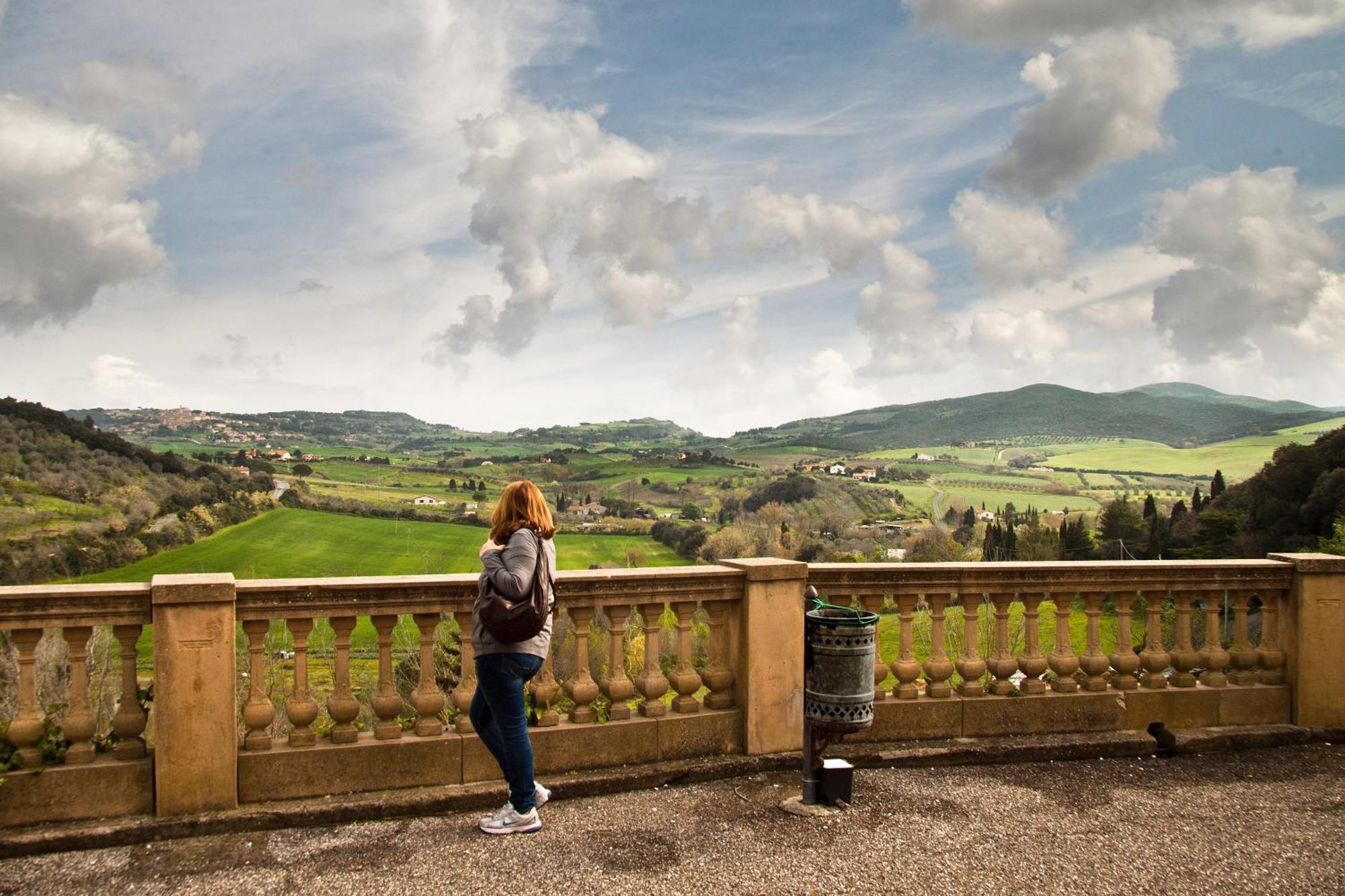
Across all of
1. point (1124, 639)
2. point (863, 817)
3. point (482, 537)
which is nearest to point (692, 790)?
point (863, 817)

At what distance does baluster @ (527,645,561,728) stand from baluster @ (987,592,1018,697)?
327cm

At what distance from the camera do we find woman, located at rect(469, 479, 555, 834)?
4.76 metres

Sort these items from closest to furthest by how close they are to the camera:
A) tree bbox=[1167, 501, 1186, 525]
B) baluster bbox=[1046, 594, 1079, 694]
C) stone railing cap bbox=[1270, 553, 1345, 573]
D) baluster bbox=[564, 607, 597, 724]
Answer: baluster bbox=[564, 607, 597, 724] < baluster bbox=[1046, 594, 1079, 694] < stone railing cap bbox=[1270, 553, 1345, 573] < tree bbox=[1167, 501, 1186, 525]

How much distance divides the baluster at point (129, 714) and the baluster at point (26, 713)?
367 mm

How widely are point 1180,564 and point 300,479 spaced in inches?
4923

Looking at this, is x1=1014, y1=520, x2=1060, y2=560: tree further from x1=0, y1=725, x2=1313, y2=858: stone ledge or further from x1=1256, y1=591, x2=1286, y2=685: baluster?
x1=0, y1=725, x2=1313, y2=858: stone ledge

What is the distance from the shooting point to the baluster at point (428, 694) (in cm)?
544

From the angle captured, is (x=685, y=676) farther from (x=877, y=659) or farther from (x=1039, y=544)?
(x=1039, y=544)

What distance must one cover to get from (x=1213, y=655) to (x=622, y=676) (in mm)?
4830

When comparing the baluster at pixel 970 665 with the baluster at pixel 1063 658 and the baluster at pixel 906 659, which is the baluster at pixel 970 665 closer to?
the baluster at pixel 906 659

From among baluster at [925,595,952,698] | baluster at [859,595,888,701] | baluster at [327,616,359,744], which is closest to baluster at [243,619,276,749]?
baluster at [327,616,359,744]

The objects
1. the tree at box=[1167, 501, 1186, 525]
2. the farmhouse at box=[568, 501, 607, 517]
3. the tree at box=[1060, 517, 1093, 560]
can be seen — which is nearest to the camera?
the tree at box=[1167, 501, 1186, 525]

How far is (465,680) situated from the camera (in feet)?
18.4

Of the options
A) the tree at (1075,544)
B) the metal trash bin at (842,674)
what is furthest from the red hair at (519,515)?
the tree at (1075,544)
